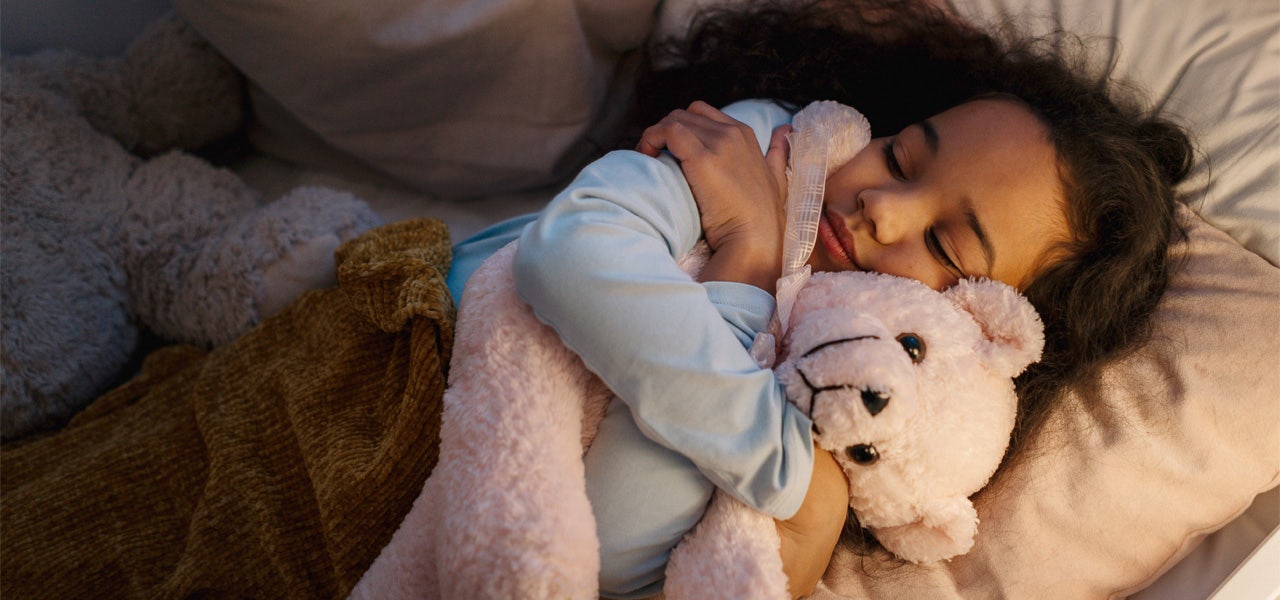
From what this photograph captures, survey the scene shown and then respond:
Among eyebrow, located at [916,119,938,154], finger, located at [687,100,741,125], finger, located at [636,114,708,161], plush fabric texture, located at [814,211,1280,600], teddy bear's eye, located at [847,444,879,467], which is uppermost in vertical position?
finger, located at [636,114,708,161]

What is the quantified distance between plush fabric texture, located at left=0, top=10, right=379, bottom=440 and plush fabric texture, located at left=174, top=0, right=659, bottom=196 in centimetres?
13

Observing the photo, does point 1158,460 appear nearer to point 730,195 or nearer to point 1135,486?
point 1135,486

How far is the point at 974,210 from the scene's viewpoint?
0.78 meters

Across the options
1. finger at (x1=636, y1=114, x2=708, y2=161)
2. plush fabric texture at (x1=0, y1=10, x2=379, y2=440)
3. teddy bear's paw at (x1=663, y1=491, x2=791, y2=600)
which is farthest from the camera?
plush fabric texture at (x1=0, y1=10, x2=379, y2=440)

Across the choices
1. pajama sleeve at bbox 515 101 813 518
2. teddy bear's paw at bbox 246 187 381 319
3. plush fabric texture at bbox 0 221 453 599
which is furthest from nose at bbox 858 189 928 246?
teddy bear's paw at bbox 246 187 381 319

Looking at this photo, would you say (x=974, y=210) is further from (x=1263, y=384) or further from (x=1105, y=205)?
(x=1263, y=384)

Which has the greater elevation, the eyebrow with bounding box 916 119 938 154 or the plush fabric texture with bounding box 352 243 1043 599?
the eyebrow with bounding box 916 119 938 154

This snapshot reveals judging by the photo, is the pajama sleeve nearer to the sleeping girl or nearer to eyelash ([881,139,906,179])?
the sleeping girl

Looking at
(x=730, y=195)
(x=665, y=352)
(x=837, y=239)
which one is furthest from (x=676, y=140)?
(x=665, y=352)

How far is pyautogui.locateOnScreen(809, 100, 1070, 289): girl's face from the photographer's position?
784 mm

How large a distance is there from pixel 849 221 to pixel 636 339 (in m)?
0.33

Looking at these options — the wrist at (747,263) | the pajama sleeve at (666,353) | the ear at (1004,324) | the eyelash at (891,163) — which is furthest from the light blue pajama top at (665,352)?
the eyelash at (891,163)

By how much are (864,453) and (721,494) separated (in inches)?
4.9

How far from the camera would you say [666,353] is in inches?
23.5
